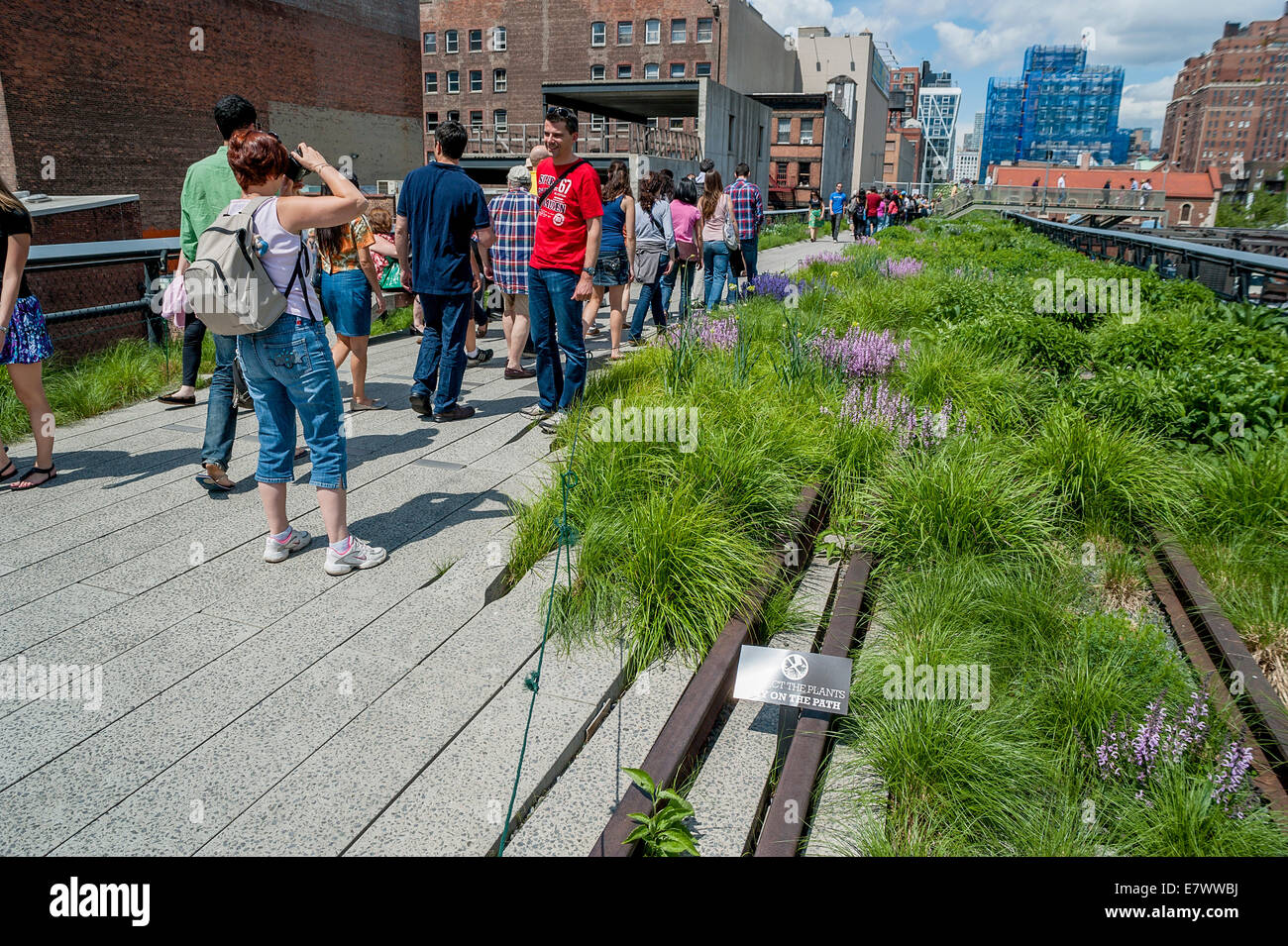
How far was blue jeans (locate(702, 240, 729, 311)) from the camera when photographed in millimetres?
10828

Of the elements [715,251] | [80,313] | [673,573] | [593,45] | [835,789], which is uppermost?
[593,45]

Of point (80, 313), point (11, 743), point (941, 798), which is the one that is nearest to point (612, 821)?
point (941, 798)

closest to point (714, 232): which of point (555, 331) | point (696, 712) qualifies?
point (555, 331)

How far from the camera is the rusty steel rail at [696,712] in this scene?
8.49 ft

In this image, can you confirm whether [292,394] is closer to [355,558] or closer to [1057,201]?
[355,558]

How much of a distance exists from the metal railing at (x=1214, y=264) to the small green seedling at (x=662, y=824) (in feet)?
24.6

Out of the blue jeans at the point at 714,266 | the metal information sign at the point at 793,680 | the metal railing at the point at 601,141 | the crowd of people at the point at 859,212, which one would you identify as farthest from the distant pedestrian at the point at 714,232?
the metal railing at the point at 601,141

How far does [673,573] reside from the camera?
387cm

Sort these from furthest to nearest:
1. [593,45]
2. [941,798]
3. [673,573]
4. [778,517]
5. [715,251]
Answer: [593,45]
[715,251]
[778,517]
[673,573]
[941,798]

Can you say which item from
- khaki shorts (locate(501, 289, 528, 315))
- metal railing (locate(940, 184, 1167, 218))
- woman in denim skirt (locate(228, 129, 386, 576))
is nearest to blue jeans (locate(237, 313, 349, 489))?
woman in denim skirt (locate(228, 129, 386, 576))

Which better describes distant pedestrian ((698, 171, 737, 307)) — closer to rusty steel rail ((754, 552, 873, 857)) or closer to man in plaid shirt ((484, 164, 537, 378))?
man in plaid shirt ((484, 164, 537, 378))

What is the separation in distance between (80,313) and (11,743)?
6333mm

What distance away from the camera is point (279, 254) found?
156 inches
